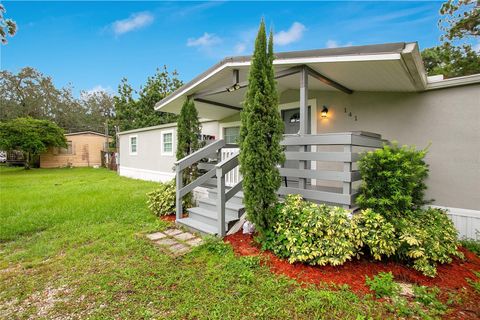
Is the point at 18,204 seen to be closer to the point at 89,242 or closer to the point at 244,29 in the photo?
the point at 89,242

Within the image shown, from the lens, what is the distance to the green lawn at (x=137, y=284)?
2.18 m

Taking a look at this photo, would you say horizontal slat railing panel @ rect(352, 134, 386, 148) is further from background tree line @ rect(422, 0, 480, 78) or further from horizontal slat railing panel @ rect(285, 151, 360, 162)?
background tree line @ rect(422, 0, 480, 78)

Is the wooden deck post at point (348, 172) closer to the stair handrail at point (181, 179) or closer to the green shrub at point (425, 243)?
the green shrub at point (425, 243)

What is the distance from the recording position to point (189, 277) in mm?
2756

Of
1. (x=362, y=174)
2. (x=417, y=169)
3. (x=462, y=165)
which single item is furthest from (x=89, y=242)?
(x=462, y=165)

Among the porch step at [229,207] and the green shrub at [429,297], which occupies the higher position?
the porch step at [229,207]

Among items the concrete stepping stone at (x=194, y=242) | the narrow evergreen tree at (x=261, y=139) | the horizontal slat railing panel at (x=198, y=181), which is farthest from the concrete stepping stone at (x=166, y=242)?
the narrow evergreen tree at (x=261, y=139)

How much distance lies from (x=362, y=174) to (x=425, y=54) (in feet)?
45.9

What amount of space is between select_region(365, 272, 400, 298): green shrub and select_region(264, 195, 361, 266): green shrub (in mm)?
340

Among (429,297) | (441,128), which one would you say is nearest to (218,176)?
(429,297)

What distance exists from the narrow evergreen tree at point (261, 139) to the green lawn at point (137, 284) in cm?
76

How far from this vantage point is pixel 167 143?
977 cm

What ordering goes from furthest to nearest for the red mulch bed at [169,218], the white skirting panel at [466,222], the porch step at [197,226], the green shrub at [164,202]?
the green shrub at [164,202] → the red mulch bed at [169,218] → the porch step at [197,226] → the white skirting panel at [466,222]

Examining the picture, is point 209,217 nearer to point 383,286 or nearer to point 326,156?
point 326,156
